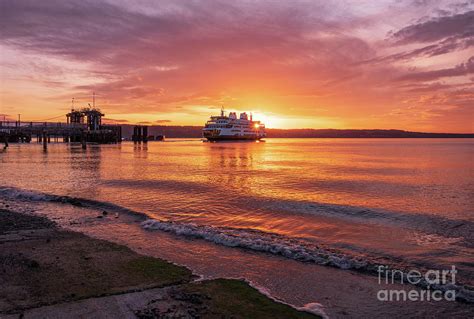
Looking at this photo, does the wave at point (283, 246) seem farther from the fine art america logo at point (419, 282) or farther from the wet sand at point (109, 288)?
the wet sand at point (109, 288)

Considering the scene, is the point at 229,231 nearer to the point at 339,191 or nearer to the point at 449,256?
the point at 449,256

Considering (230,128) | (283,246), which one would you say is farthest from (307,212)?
(230,128)

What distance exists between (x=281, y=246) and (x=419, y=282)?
344 cm

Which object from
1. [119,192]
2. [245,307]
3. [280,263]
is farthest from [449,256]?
[119,192]

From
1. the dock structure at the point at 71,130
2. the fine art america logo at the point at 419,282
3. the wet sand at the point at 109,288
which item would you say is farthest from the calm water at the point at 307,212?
the dock structure at the point at 71,130

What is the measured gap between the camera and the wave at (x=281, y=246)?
8.62m

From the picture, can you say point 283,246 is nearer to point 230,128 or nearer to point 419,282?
point 419,282

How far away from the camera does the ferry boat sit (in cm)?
14462

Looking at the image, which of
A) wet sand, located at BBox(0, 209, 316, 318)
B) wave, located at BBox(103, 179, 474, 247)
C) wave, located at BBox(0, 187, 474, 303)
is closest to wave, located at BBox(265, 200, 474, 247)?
wave, located at BBox(103, 179, 474, 247)

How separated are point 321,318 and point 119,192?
1683cm

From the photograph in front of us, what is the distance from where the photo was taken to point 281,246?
396 inches

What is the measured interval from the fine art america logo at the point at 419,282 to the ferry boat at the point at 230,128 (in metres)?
136

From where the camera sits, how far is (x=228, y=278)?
7586 mm

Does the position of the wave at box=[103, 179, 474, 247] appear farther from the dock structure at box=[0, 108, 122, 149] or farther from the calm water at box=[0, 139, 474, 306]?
the dock structure at box=[0, 108, 122, 149]
